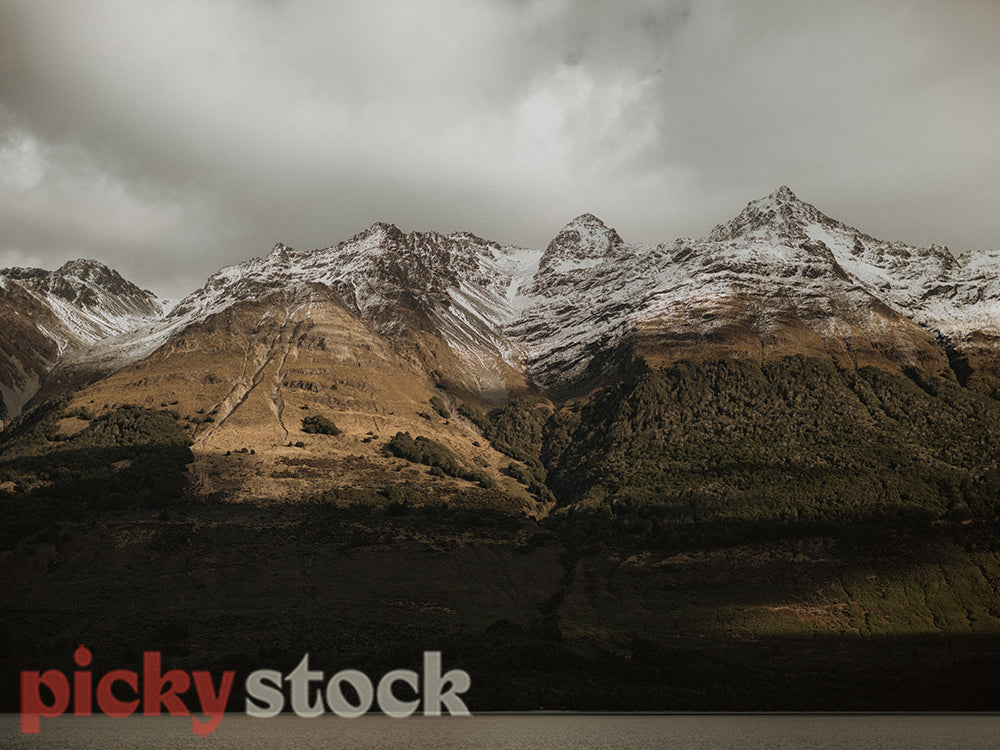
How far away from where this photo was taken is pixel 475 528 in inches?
7229

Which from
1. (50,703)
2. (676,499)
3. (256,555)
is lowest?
(50,703)

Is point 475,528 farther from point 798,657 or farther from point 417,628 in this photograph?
point 798,657

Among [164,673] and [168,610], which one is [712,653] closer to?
[164,673]

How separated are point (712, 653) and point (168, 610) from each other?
3308 inches

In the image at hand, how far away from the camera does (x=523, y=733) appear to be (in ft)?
212

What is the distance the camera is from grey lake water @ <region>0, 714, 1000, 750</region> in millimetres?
56438

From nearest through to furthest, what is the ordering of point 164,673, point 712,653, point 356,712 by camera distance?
point 356,712 → point 164,673 → point 712,653

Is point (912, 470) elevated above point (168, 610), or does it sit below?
above

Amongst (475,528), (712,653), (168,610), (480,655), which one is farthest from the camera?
(475,528)

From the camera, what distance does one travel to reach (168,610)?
420 feet

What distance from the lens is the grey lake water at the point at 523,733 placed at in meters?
56.4

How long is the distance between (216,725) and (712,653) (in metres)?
75.7

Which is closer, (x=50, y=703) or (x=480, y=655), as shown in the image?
(x=50, y=703)

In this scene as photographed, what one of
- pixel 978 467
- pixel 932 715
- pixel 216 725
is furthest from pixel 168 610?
pixel 978 467
